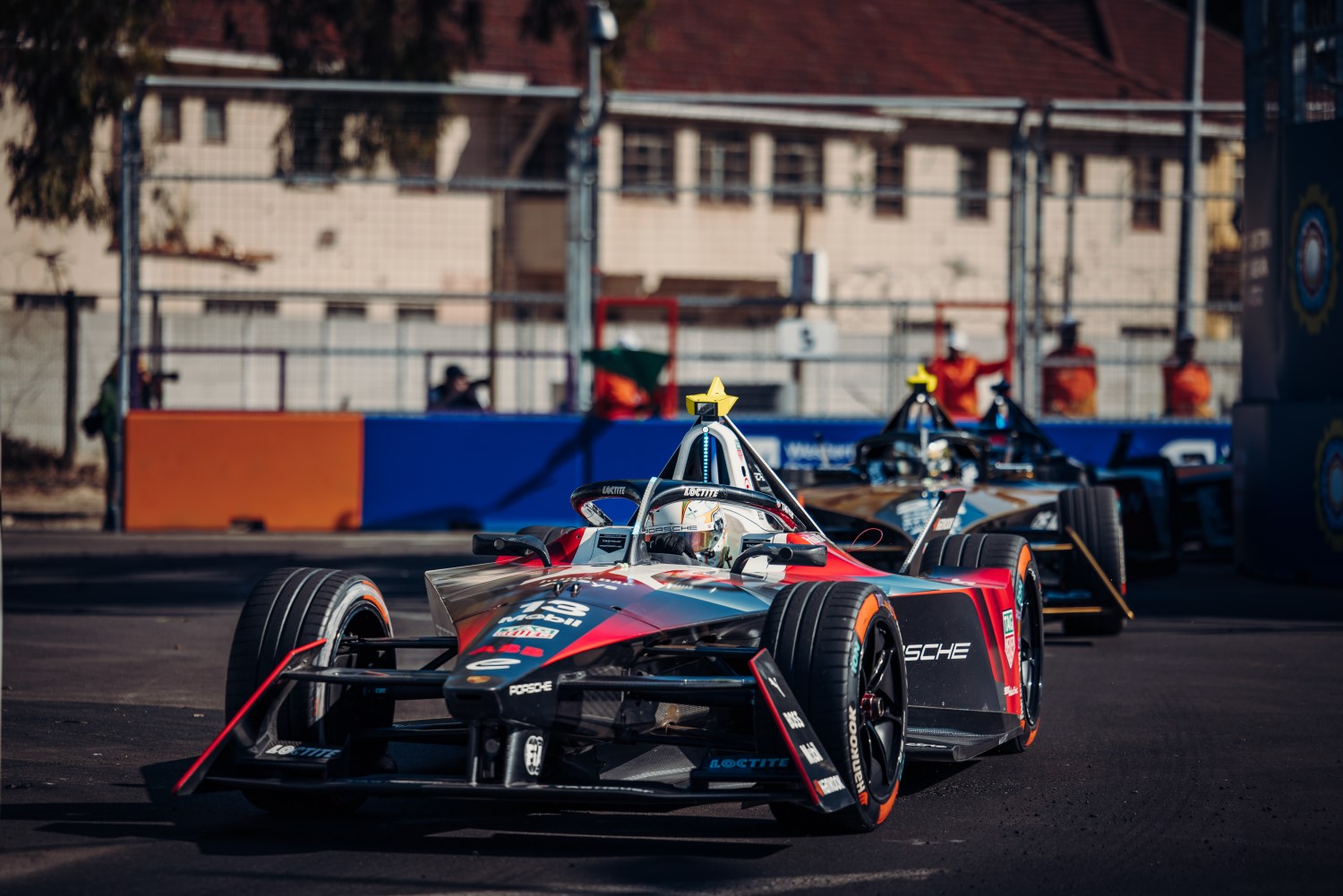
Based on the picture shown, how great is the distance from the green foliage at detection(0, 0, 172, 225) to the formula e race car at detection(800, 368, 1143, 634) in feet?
44.6

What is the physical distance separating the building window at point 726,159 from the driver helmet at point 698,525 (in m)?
27.5

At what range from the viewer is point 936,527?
859 cm

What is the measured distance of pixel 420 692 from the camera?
19.0 ft

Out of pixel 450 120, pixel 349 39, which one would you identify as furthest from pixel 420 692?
pixel 349 39

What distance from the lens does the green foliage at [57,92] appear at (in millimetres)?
22828

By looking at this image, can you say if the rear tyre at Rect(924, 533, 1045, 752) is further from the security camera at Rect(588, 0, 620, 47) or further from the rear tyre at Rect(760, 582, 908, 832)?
the security camera at Rect(588, 0, 620, 47)

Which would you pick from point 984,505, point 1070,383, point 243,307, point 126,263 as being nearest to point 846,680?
point 984,505

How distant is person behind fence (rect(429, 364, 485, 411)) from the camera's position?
63.4ft

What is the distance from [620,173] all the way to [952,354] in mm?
17369

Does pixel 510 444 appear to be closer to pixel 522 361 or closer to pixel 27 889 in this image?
pixel 522 361

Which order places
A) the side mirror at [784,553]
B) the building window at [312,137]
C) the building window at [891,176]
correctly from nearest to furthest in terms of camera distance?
the side mirror at [784,553] → the building window at [312,137] → the building window at [891,176]

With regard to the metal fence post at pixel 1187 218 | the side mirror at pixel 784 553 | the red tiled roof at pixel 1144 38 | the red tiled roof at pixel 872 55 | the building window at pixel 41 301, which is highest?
the red tiled roof at pixel 1144 38

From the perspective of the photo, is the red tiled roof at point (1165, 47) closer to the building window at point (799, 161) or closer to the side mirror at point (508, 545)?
the building window at point (799, 161)

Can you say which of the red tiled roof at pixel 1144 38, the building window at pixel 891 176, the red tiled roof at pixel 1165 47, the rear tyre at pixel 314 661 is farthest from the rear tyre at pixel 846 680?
the red tiled roof at pixel 1144 38
